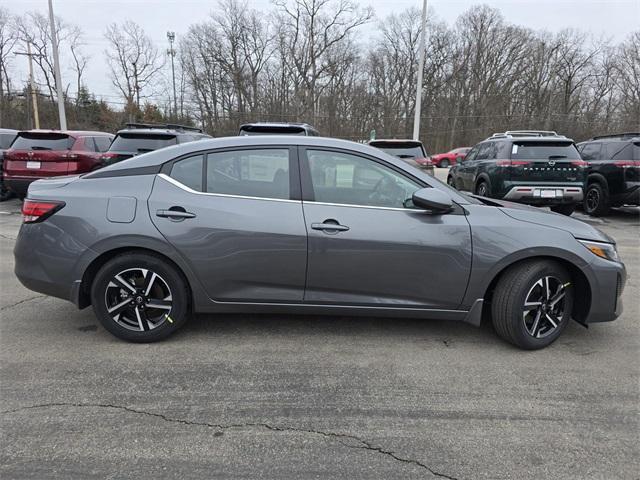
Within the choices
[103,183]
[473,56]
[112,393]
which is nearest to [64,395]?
[112,393]

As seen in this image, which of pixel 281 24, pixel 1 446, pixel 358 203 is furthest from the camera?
pixel 281 24

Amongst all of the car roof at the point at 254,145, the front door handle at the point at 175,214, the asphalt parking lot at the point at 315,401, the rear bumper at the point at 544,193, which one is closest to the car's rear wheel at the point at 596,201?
the rear bumper at the point at 544,193

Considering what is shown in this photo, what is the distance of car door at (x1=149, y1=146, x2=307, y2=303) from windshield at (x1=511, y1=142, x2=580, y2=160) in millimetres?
6960

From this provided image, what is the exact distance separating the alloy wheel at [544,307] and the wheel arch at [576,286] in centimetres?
12

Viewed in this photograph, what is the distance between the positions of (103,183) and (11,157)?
25.3ft

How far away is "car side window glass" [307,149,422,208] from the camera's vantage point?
11.3 feet

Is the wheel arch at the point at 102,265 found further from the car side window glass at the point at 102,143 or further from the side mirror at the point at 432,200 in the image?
the car side window glass at the point at 102,143

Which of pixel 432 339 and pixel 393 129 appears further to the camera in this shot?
pixel 393 129

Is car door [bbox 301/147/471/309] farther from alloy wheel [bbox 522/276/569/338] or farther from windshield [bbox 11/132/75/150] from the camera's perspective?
windshield [bbox 11/132/75/150]

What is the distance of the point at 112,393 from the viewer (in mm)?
2873

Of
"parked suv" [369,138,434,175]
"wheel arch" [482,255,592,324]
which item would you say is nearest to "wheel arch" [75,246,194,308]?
"wheel arch" [482,255,592,324]

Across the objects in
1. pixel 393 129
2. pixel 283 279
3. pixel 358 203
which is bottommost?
pixel 283 279

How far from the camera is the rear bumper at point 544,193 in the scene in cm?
888

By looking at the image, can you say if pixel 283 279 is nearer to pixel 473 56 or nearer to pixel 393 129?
pixel 393 129
